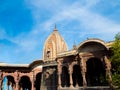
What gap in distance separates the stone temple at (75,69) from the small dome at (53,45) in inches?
191

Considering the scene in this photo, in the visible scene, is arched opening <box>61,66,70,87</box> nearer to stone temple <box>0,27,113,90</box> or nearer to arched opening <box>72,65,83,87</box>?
stone temple <box>0,27,113,90</box>

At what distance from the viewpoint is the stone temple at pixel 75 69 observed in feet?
77.9

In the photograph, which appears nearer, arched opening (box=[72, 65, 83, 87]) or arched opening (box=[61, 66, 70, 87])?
arched opening (box=[72, 65, 83, 87])

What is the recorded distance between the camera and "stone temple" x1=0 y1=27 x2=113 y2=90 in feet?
77.9

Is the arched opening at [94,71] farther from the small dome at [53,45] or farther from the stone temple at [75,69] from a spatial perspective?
the small dome at [53,45]

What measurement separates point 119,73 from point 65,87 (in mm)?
8618

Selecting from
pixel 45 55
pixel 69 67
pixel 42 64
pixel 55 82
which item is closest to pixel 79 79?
pixel 69 67

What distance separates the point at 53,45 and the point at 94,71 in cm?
1437

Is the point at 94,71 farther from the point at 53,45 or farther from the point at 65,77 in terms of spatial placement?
the point at 53,45

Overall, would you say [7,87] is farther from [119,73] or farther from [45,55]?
[119,73]

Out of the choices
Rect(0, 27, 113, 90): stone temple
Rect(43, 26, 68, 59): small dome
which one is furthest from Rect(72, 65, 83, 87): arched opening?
Rect(43, 26, 68, 59): small dome

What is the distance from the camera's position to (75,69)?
2775cm

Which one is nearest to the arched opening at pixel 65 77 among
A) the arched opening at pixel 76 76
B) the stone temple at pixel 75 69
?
the stone temple at pixel 75 69

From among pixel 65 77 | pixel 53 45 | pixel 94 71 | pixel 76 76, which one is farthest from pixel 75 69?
pixel 53 45
